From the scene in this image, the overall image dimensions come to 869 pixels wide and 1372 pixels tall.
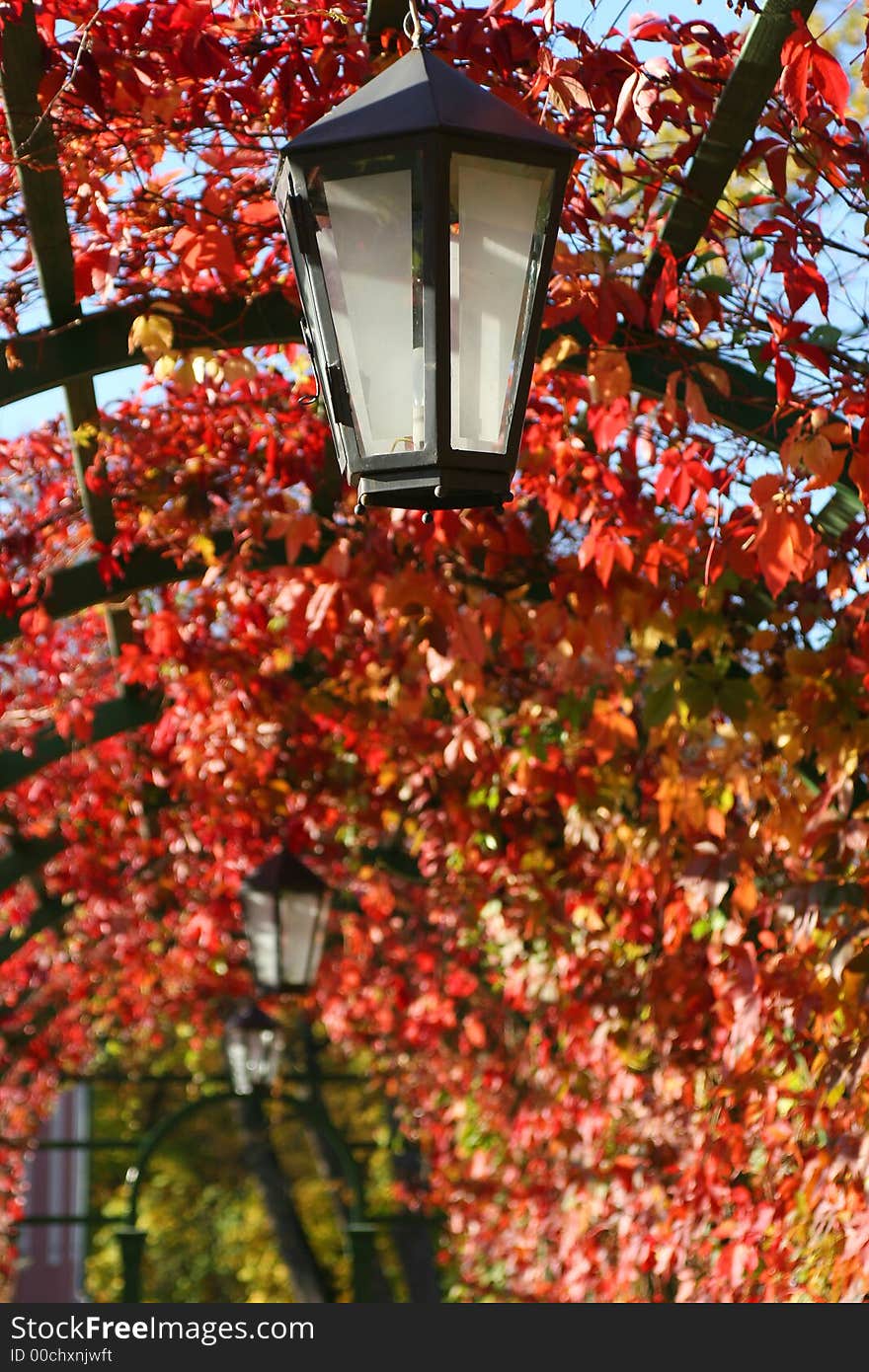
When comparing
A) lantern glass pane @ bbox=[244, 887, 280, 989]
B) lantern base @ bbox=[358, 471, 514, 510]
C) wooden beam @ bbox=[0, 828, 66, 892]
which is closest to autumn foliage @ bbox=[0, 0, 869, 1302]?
A: wooden beam @ bbox=[0, 828, 66, 892]

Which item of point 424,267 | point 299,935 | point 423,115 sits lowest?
point 424,267

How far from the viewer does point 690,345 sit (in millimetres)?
3227

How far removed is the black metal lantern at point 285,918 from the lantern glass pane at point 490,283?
13.9ft

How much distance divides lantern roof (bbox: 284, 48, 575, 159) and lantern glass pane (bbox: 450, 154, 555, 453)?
38mm

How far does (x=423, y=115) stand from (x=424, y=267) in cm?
16

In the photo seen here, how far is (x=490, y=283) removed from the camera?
1.77m

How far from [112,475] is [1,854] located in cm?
301

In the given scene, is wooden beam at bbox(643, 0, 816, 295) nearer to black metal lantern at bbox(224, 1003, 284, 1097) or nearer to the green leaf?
the green leaf

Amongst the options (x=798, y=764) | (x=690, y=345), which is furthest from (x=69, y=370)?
(x=798, y=764)

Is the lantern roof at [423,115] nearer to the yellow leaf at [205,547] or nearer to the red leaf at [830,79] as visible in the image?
the red leaf at [830,79]

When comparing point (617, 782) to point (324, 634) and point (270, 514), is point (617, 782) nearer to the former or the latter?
point (324, 634)

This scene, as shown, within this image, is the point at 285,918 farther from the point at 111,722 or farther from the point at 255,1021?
the point at 255,1021

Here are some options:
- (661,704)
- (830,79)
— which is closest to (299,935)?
(661,704)

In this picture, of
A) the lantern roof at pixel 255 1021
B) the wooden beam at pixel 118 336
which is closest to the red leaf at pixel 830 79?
the wooden beam at pixel 118 336
